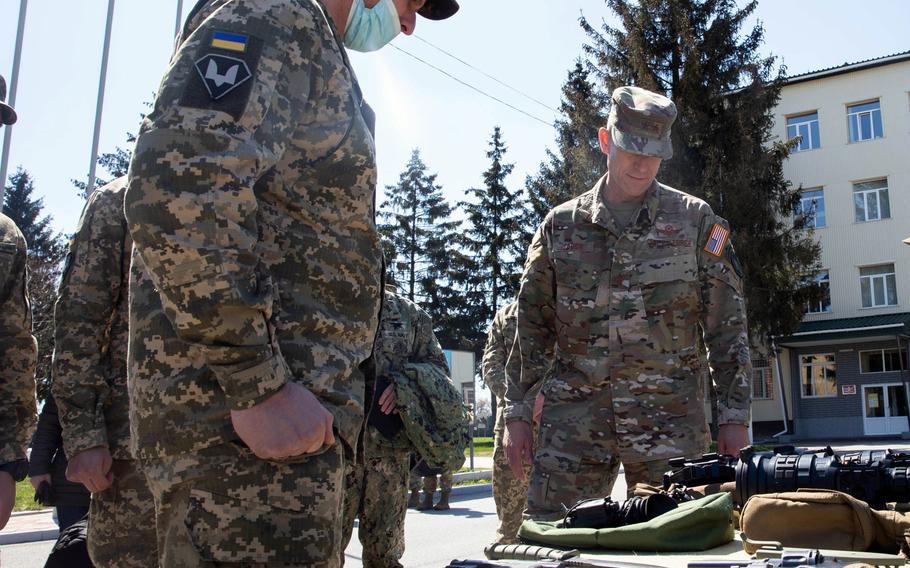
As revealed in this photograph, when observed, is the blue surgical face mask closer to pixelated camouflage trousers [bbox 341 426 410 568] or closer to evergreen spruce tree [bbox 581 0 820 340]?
pixelated camouflage trousers [bbox 341 426 410 568]

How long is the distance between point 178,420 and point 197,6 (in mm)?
1076

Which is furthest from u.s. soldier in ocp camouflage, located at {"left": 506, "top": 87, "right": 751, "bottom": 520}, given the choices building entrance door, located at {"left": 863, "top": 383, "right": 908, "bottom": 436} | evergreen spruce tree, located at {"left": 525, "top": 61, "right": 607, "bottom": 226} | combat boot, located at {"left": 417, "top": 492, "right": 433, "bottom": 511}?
building entrance door, located at {"left": 863, "top": 383, "right": 908, "bottom": 436}

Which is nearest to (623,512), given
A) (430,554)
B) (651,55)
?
(430,554)

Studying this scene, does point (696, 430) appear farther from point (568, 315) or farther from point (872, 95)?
point (872, 95)

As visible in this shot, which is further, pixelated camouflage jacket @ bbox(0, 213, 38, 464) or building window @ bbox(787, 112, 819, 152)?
building window @ bbox(787, 112, 819, 152)

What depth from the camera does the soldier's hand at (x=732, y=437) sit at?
12.6ft

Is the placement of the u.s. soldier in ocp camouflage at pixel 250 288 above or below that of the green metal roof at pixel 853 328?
below

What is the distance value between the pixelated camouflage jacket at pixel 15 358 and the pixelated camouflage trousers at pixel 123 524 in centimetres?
58

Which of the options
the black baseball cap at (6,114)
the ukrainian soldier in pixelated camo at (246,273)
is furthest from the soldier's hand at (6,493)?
the ukrainian soldier in pixelated camo at (246,273)

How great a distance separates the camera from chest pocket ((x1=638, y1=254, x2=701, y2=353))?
402 cm

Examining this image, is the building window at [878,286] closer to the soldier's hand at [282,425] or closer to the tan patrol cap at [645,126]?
the tan patrol cap at [645,126]

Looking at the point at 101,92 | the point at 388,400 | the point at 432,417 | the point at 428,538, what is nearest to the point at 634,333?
the point at 432,417

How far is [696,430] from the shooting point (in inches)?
154

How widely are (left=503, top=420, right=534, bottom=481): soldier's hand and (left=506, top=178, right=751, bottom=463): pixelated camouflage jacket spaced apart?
44 mm
